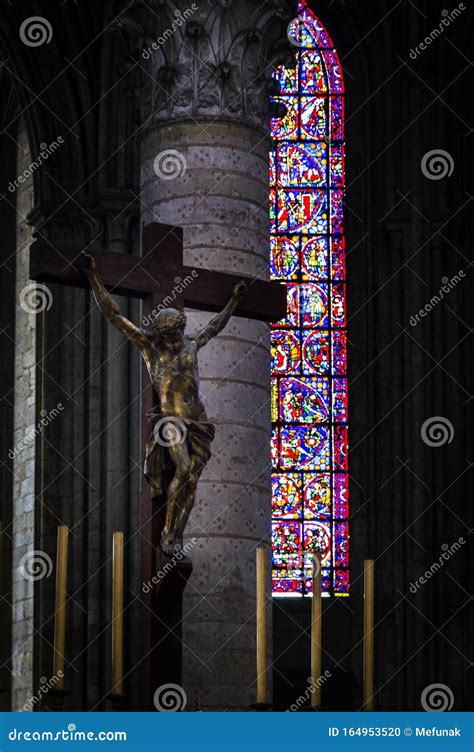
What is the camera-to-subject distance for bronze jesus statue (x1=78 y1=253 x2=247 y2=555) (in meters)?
11.8

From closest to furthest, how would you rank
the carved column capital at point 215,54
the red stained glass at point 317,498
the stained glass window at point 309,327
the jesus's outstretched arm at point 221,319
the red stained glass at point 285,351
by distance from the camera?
1. the jesus's outstretched arm at point 221,319
2. the carved column capital at point 215,54
3. the stained glass window at point 309,327
4. the red stained glass at point 317,498
5. the red stained glass at point 285,351

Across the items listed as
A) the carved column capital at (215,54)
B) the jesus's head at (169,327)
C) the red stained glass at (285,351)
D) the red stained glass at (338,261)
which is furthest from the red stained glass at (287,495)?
the jesus's head at (169,327)

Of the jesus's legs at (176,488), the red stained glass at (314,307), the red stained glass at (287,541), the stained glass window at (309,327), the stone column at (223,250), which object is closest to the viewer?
the jesus's legs at (176,488)

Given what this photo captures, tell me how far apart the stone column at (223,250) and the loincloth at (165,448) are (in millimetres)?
5194

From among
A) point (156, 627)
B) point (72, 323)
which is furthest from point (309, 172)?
point (156, 627)

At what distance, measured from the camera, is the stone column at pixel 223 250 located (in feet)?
55.6

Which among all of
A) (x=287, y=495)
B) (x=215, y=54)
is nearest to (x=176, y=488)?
(x=215, y=54)

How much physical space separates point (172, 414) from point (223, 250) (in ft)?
19.4

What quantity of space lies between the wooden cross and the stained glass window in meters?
10.7

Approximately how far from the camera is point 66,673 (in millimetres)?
23078

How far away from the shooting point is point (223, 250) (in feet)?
57.9

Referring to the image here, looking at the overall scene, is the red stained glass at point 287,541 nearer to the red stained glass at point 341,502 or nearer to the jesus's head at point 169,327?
the red stained glass at point 341,502

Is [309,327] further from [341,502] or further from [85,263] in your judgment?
[85,263]

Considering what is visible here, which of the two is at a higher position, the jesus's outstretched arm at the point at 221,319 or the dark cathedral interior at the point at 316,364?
the dark cathedral interior at the point at 316,364
